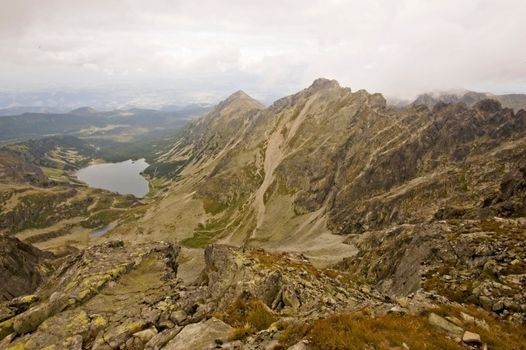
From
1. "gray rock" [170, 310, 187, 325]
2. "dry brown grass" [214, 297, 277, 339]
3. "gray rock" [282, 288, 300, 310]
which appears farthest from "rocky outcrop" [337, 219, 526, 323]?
"gray rock" [170, 310, 187, 325]

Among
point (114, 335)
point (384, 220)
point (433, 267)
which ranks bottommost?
point (384, 220)

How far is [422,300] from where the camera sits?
29.0 metres

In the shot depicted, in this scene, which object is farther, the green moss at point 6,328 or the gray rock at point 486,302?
the gray rock at point 486,302

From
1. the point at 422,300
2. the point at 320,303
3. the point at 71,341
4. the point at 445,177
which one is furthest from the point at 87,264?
the point at 445,177

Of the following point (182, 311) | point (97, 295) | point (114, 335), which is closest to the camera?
point (114, 335)

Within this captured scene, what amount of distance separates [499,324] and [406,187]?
6885 inches

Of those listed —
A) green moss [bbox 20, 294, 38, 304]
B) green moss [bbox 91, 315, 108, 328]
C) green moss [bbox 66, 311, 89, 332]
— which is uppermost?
green moss [bbox 91, 315, 108, 328]

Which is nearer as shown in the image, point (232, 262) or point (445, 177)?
point (232, 262)

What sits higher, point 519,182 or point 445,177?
point 519,182

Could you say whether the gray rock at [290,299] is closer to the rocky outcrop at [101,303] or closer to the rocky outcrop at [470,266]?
the rocky outcrop at [101,303]

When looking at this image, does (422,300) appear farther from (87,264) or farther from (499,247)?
(87,264)

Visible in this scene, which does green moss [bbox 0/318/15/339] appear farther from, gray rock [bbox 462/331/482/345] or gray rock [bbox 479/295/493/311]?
gray rock [bbox 479/295/493/311]

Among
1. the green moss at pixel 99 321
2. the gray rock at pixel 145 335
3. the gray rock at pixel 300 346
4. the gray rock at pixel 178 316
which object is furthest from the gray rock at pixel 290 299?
the green moss at pixel 99 321

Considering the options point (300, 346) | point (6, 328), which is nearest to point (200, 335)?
point (300, 346)
